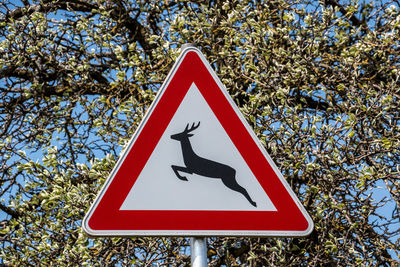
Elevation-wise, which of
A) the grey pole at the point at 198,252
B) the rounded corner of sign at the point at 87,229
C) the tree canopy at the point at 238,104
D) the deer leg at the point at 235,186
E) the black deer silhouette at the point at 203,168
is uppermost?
the tree canopy at the point at 238,104

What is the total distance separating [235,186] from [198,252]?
29 cm

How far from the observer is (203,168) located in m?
1.91

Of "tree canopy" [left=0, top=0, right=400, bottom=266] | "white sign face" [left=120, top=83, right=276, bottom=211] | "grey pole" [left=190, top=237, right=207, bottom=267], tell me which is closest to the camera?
"grey pole" [left=190, top=237, right=207, bottom=267]

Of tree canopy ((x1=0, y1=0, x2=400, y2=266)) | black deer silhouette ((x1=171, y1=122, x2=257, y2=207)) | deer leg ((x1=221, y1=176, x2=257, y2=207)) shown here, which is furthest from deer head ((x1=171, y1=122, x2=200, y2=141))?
tree canopy ((x1=0, y1=0, x2=400, y2=266))

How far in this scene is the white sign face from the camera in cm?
183

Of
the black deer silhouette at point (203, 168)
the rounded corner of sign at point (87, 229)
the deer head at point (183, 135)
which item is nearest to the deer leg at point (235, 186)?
the black deer silhouette at point (203, 168)

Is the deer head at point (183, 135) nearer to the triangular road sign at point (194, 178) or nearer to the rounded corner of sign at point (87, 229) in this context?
the triangular road sign at point (194, 178)

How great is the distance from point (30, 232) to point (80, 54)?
188cm

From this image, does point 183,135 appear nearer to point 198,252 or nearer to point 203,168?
point 203,168

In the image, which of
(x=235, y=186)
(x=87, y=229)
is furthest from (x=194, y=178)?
(x=87, y=229)

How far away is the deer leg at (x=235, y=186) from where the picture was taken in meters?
1.88

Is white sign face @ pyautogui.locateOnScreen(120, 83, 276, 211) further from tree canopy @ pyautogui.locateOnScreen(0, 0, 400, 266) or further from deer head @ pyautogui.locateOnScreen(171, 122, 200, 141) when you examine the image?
tree canopy @ pyautogui.locateOnScreen(0, 0, 400, 266)

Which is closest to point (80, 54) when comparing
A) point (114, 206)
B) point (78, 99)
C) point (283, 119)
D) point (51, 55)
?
point (51, 55)

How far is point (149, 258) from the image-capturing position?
376 cm
